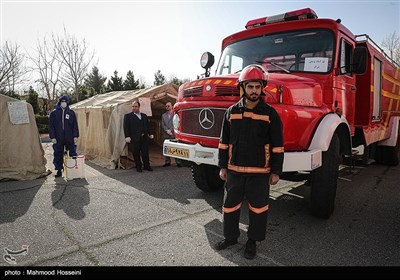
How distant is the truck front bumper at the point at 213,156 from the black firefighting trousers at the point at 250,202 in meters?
0.54

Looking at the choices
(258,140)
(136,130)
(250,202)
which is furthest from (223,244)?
(136,130)

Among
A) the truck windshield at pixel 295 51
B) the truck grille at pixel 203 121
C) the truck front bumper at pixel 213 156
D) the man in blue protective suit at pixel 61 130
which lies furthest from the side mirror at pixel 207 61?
the man in blue protective suit at pixel 61 130

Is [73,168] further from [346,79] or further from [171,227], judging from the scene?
[346,79]

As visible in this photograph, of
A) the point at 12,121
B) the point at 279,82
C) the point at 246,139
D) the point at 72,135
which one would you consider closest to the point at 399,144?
the point at 279,82

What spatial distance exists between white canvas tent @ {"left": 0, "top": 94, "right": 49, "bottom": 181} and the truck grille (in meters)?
4.30

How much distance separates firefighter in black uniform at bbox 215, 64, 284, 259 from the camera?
2.80 metres

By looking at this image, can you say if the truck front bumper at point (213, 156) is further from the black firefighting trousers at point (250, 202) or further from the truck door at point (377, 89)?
the truck door at point (377, 89)

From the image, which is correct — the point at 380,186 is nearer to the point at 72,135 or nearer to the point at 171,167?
the point at 171,167

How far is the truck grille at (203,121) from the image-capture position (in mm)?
3725

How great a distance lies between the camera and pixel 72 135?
669 cm

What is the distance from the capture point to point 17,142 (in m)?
6.38

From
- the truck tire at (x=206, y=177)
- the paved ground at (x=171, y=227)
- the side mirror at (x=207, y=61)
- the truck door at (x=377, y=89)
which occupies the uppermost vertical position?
the side mirror at (x=207, y=61)

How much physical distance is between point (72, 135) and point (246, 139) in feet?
17.2

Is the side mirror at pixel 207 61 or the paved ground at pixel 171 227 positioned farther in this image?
the side mirror at pixel 207 61
